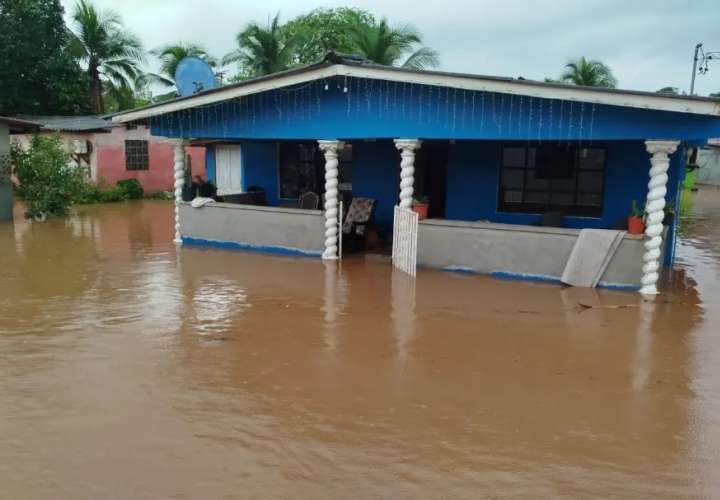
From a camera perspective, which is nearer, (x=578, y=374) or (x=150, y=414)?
(x=150, y=414)

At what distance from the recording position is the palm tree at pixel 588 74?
3538 centimetres

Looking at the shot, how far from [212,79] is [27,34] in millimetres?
20003

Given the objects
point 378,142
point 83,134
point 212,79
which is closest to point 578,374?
point 378,142

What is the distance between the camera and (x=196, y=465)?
13.4 ft

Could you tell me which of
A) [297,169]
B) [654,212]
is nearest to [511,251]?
[654,212]

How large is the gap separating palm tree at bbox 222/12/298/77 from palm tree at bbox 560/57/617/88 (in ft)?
56.0

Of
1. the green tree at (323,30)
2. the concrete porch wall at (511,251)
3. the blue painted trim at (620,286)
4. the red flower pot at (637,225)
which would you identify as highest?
the green tree at (323,30)

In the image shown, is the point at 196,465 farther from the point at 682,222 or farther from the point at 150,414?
the point at 682,222

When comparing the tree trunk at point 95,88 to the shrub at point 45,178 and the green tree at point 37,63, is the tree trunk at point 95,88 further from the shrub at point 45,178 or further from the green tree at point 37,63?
the shrub at point 45,178

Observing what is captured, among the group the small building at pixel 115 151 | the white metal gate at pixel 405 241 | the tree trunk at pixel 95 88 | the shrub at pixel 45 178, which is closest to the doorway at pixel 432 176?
the white metal gate at pixel 405 241

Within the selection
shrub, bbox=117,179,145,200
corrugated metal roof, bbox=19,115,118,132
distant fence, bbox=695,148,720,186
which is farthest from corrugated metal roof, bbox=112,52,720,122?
distant fence, bbox=695,148,720,186

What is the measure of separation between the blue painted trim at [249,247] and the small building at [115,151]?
38.6 feet

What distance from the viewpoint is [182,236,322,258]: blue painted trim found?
1189cm

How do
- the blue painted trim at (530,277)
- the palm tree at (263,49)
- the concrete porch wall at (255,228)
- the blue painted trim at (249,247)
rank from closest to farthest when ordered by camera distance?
the blue painted trim at (530,277)
the concrete porch wall at (255,228)
the blue painted trim at (249,247)
the palm tree at (263,49)
